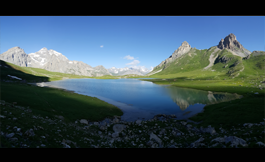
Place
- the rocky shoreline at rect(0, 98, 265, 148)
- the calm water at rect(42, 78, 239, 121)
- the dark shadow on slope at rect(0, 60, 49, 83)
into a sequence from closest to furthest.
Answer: the rocky shoreline at rect(0, 98, 265, 148), the calm water at rect(42, 78, 239, 121), the dark shadow on slope at rect(0, 60, 49, 83)

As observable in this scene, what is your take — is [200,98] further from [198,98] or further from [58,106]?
[58,106]

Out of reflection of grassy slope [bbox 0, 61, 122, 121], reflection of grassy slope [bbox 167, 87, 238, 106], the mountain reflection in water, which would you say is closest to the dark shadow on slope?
reflection of grassy slope [bbox 0, 61, 122, 121]

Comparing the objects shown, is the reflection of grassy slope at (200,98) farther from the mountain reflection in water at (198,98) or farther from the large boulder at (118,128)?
the large boulder at (118,128)

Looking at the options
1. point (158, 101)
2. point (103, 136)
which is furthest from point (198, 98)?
point (103, 136)

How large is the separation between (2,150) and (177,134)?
895 inches

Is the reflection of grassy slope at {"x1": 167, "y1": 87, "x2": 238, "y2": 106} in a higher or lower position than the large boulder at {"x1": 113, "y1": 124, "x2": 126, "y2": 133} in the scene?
higher

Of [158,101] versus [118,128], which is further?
[158,101]

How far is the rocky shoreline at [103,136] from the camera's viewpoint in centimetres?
1055

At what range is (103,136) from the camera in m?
20.3

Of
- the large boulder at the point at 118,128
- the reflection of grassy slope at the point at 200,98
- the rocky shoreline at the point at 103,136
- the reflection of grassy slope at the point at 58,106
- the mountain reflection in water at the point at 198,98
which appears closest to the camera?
the rocky shoreline at the point at 103,136

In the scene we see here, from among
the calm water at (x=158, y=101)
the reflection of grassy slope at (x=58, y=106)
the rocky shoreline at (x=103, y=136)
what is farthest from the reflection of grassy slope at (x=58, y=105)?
the calm water at (x=158, y=101)

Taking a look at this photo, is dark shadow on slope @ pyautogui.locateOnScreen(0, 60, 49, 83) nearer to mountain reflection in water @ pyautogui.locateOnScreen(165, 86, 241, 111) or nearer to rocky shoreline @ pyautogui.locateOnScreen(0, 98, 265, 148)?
rocky shoreline @ pyautogui.locateOnScreen(0, 98, 265, 148)

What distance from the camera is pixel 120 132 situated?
2227cm

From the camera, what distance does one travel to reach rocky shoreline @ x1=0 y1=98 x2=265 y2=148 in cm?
1055
